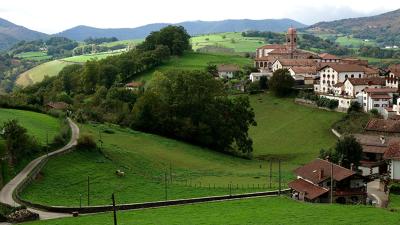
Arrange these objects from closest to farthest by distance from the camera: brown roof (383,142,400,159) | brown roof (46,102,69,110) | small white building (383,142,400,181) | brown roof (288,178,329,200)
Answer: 1. brown roof (288,178,329,200)
2. small white building (383,142,400,181)
3. brown roof (383,142,400,159)
4. brown roof (46,102,69,110)

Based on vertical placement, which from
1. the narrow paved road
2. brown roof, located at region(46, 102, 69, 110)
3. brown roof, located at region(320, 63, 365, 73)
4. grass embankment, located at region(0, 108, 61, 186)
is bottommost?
the narrow paved road

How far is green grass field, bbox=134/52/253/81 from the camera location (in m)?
127

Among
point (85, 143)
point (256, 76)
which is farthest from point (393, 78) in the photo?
point (85, 143)

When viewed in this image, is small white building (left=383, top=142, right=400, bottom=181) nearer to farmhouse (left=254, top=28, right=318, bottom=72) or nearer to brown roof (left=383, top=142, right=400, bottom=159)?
brown roof (left=383, top=142, right=400, bottom=159)

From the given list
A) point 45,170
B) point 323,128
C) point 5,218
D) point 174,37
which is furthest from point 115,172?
point 174,37

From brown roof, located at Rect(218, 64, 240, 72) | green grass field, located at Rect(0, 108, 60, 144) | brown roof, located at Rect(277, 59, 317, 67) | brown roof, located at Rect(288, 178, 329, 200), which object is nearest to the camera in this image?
brown roof, located at Rect(288, 178, 329, 200)

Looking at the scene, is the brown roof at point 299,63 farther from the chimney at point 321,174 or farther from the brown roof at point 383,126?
the chimney at point 321,174

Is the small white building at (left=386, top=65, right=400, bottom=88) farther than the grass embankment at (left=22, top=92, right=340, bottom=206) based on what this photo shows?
Yes

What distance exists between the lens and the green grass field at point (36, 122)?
5831 cm

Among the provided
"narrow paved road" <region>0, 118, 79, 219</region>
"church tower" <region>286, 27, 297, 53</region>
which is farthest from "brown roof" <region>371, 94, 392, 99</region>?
"church tower" <region>286, 27, 297, 53</region>

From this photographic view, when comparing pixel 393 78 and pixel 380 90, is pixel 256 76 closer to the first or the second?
pixel 393 78

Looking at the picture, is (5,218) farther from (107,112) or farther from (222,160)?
(107,112)

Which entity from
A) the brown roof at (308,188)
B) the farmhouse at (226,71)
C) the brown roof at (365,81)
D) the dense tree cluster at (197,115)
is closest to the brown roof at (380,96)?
the brown roof at (365,81)

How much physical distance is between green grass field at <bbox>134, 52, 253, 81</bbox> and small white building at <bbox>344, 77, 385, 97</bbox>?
44626 mm
